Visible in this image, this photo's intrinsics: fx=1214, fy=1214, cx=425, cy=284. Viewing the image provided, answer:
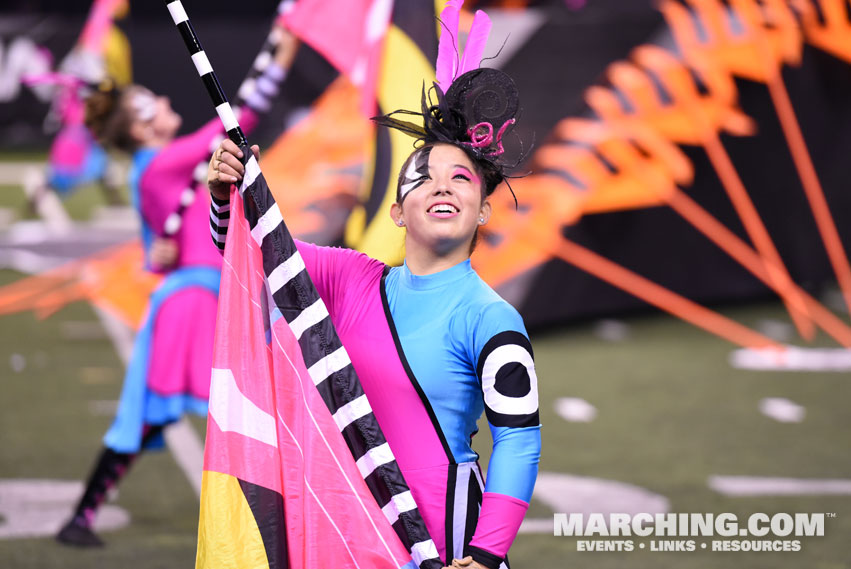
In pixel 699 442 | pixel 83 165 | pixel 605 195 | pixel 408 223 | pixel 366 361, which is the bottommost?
pixel 366 361

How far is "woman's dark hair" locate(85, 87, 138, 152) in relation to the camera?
15.4 ft

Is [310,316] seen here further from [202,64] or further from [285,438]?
[202,64]

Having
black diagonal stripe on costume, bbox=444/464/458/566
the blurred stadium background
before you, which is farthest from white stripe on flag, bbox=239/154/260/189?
the blurred stadium background

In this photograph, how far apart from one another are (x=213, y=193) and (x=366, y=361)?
449 mm

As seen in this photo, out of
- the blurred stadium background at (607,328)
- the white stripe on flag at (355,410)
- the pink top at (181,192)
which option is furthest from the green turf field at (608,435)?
the white stripe on flag at (355,410)

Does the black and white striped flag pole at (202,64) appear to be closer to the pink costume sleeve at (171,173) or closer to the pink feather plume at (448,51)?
the pink feather plume at (448,51)

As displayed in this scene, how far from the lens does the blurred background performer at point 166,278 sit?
13.7ft

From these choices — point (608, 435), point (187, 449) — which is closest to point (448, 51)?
point (187, 449)

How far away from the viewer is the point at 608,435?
5.69 meters

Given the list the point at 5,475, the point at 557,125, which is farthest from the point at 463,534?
the point at 557,125

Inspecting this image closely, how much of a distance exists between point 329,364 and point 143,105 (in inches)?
108

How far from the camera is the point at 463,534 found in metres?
2.22

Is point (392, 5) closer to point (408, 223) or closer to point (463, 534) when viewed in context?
point (408, 223)

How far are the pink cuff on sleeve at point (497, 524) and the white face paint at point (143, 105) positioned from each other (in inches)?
117
